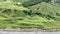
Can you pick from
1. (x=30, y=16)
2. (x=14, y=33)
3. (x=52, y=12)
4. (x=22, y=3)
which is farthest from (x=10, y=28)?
(x=52, y=12)

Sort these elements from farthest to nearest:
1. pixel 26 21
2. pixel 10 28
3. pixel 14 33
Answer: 1. pixel 26 21
2. pixel 10 28
3. pixel 14 33

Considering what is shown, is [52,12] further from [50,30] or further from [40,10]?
[50,30]

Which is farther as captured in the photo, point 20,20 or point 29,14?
point 29,14

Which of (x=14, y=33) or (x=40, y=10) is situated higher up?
(x=40, y=10)

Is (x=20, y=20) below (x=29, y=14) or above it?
below
